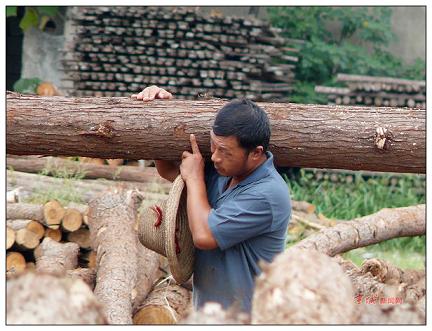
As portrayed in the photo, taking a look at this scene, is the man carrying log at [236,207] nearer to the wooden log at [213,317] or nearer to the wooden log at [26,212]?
the wooden log at [213,317]

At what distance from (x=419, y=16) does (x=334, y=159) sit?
26.4 feet

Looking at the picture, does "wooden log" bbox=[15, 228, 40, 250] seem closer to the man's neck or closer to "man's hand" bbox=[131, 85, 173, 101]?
"man's hand" bbox=[131, 85, 173, 101]

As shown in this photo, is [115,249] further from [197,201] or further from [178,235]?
[197,201]

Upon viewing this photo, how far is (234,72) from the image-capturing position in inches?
400

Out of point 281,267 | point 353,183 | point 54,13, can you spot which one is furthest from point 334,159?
point 54,13

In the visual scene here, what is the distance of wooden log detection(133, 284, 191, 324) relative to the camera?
5516mm

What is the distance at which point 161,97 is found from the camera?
13.9 feet

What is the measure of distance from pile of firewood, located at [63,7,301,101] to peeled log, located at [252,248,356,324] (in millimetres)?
7605

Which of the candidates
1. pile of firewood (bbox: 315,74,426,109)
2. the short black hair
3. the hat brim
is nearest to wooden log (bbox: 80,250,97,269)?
the hat brim

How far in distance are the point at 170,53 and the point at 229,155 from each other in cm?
670

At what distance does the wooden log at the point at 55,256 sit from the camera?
6.39m

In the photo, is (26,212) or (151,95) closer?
(151,95)

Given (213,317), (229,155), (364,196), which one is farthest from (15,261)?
(213,317)
